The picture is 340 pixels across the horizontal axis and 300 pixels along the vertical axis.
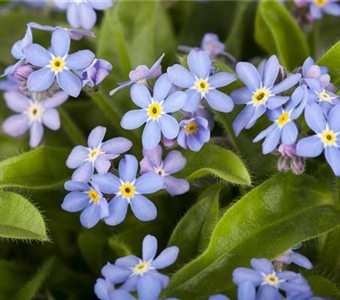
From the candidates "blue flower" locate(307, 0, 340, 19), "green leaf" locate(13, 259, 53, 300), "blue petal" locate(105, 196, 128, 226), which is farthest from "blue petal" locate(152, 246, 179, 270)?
"blue flower" locate(307, 0, 340, 19)

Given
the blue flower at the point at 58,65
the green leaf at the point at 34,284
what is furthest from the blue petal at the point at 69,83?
the green leaf at the point at 34,284

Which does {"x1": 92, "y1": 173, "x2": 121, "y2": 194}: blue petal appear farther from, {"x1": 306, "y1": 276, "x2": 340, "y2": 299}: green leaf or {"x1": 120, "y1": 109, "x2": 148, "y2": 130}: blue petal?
{"x1": 306, "y1": 276, "x2": 340, "y2": 299}: green leaf

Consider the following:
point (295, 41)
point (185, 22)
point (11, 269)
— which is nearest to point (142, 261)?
point (11, 269)

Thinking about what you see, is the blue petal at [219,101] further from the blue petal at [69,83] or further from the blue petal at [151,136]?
the blue petal at [69,83]

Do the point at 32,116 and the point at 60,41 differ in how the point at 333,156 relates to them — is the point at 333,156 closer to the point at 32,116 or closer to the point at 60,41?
the point at 60,41

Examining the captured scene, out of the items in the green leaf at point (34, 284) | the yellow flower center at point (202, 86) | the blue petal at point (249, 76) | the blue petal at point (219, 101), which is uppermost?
the blue petal at point (249, 76)

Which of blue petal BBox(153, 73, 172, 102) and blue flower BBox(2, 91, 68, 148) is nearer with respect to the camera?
blue petal BBox(153, 73, 172, 102)

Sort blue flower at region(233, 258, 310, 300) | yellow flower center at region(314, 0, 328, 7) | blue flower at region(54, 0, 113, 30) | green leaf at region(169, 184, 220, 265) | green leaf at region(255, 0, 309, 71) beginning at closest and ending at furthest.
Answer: blue flower at region(233, 258, 310, 300), green leaf at region(169, 184, 220, 265), blue flower at region(54, 0, 113, 30), green leaf at region(255, 0, 309, 71), yellow flower center at region(314, 0, 328, 7)

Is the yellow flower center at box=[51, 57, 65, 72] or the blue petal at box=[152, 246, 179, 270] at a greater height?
the yellow flower center at box=[51, 57, 65, 72]
